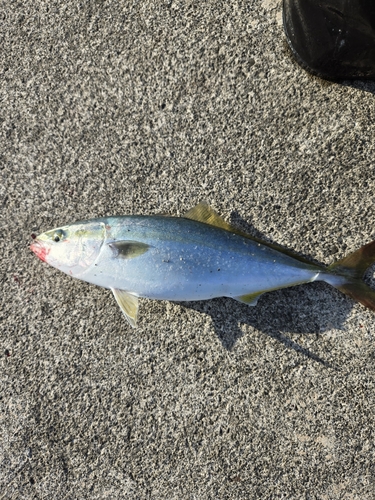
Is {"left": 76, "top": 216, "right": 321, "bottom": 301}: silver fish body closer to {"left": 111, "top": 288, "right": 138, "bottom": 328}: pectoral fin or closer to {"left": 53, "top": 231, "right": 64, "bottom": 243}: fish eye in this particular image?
{"left": 111, "top": 288, "right": 138, "bottom": 328}: pectoral fin

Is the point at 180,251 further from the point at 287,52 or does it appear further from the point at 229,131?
the point at 287,52

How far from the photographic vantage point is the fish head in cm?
195

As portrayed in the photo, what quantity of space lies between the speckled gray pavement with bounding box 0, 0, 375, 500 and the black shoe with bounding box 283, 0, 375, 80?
0.09 meters

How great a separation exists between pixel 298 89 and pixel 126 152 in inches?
44.1

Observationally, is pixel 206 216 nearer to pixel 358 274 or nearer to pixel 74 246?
pixel 74 246

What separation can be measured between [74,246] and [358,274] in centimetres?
159

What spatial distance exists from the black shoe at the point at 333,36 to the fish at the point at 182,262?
1045 millimetres

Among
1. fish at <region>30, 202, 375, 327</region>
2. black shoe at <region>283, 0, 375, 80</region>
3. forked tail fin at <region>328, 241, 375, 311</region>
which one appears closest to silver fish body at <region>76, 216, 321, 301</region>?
fish at <region>30, 202, 375, 327</region>

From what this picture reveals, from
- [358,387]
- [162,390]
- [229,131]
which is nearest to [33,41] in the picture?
[229,131]

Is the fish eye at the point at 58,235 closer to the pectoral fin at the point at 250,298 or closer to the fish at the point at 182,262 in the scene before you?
the fish at the point at 182,262

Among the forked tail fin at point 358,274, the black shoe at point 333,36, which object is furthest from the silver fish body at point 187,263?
the black shoe at point 333,36

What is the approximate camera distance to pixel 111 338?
222cm

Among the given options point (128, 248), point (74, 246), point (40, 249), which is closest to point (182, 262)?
point (128, 248)

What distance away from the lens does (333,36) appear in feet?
6.53
